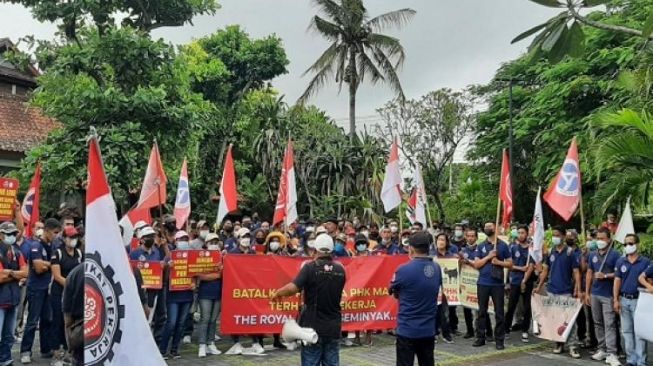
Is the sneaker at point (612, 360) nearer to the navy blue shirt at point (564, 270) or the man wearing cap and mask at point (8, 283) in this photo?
the navy blue shirt at point (564, 270)

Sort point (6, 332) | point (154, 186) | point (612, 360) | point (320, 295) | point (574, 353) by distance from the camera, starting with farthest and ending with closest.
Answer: point (154, 186) → point (574, 353) → point (612, 360) → point (6, 332) → point (320, 295)

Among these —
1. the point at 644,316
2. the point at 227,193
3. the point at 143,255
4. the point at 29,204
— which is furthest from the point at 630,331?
the point at 29,204

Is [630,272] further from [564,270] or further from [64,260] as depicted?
[64,260]

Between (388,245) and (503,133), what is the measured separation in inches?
604

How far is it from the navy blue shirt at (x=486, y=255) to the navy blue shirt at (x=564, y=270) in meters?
0.78

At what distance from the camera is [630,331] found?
853 cm

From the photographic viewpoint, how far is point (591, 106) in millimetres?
21203

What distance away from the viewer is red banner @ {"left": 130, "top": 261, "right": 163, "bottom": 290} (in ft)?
27.3

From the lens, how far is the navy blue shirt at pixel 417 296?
5988 millimetres

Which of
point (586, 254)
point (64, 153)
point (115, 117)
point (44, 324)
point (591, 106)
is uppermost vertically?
point (591, 106)

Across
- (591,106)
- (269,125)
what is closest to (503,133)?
(591,106)

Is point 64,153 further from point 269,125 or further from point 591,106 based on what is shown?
point 591,106

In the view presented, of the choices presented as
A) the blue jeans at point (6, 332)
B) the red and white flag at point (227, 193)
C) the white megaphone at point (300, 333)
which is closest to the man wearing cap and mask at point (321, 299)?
the white megaphone at point (300, 333)

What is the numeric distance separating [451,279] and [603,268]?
2.52 m
